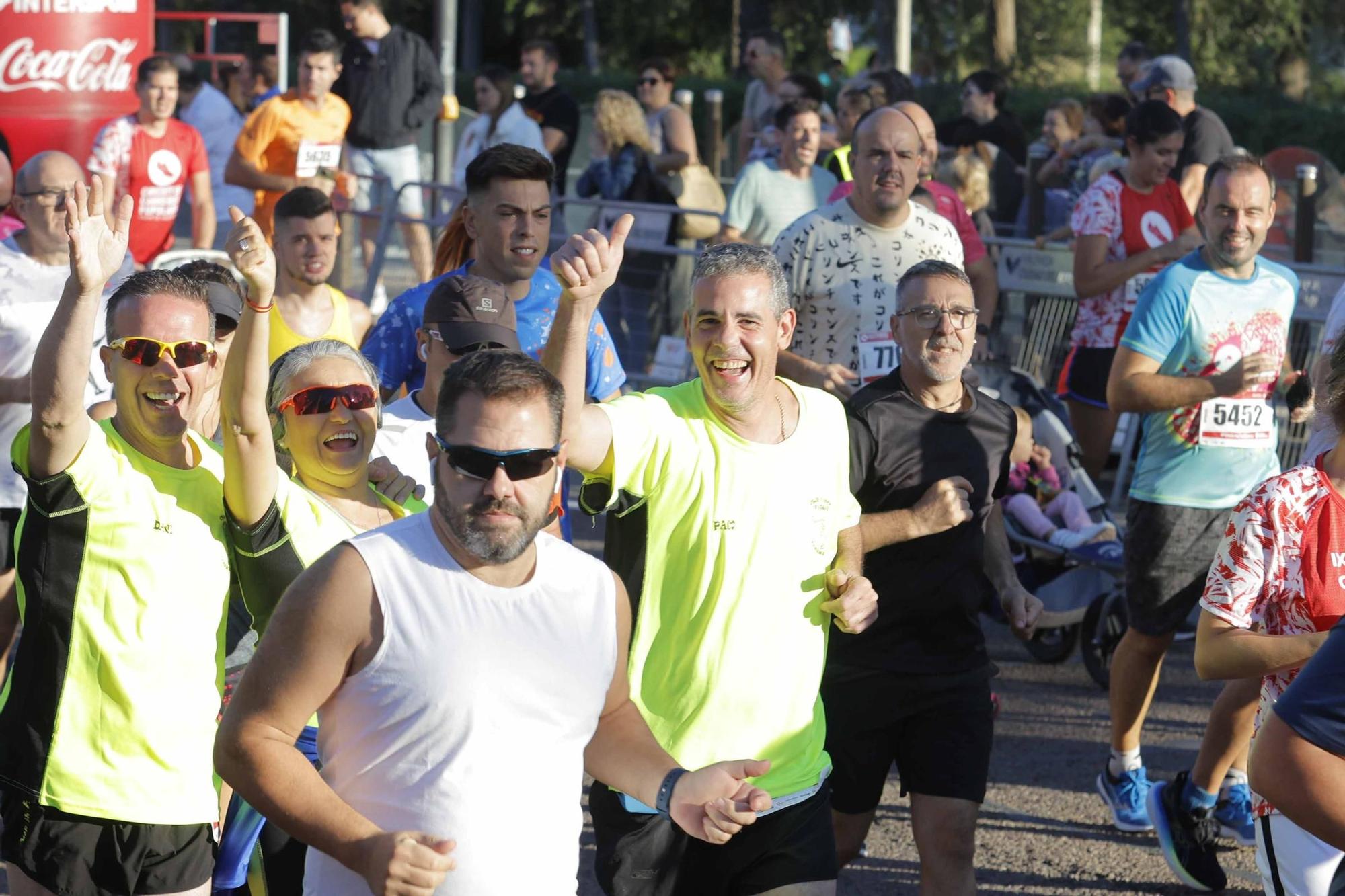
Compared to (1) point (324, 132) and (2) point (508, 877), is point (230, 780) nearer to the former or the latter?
(2) point (508, 877)

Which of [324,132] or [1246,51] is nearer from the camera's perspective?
[324,132]

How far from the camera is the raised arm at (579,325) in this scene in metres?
3.57

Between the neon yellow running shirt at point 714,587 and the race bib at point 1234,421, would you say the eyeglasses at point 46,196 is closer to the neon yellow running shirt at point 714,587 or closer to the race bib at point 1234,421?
the neon yellow running shirt at point 714,587

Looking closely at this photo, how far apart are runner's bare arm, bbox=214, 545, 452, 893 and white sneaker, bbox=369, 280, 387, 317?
10.4 meters

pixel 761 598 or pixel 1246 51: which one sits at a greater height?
pixel 1246 51

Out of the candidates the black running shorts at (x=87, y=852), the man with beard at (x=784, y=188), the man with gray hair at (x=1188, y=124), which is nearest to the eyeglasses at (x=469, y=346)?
the black running shorts at (x=87, y=852)

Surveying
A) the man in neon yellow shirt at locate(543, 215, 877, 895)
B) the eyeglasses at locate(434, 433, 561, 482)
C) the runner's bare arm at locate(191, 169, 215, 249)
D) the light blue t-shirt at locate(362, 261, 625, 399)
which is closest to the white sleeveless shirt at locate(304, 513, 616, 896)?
the eyeglasses at locate(434, 433, 561, 482)

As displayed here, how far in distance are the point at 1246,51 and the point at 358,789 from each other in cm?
3773

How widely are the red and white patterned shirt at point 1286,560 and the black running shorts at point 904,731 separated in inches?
38.3

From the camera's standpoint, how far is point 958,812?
437 centimetres

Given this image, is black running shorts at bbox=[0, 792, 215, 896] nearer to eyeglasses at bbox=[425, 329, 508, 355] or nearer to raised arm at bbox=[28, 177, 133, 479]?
raised arm at bbox=[28, 177, 133, 479]

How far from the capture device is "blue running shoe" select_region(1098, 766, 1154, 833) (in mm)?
5777

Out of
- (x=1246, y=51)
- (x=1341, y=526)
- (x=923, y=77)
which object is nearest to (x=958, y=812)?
(x=1341, y=526)

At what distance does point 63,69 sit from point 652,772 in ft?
33.0
